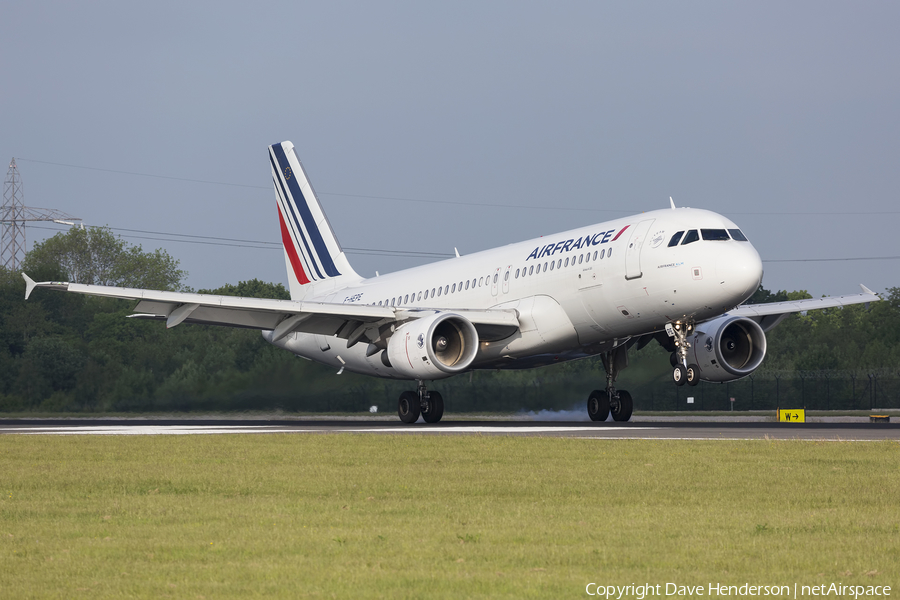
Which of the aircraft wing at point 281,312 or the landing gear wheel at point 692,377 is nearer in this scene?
the landing gear wheel at point 692,377

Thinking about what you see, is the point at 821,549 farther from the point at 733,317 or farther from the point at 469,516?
the point at 733,317

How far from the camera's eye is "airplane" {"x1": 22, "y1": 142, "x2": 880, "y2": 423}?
90.1 feet

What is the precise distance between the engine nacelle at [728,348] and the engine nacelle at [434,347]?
7.16 meters

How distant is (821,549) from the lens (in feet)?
28.5

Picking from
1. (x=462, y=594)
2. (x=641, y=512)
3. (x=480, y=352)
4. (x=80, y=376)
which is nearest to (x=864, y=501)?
(x=641, y=512)

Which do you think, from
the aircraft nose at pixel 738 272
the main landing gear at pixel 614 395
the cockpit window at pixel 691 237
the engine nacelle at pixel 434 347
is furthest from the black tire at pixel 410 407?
the aircraft nose at pixel 738 272

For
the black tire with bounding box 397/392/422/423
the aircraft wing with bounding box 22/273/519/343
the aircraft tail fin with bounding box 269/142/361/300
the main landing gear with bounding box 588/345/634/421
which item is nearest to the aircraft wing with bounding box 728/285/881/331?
the main landing gear with bounding box 588/345/634/421

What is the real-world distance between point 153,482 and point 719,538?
305 inches

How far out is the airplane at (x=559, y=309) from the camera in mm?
27469

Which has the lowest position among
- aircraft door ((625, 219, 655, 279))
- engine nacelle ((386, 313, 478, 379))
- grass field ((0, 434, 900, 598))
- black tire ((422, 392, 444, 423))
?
grass field ((0, 434, 900, 598))

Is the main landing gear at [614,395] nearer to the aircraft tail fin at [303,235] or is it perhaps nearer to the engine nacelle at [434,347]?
the engine nacelle at [434,347]

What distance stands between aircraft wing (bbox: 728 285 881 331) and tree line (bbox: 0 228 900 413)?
5.18 meters

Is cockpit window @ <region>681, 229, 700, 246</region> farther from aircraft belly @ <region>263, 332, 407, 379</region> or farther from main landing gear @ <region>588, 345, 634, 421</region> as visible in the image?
aircraft belly @ <region>263, 332, 407, 379</region>

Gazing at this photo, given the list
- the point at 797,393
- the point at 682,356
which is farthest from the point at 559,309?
the point at 797,393
